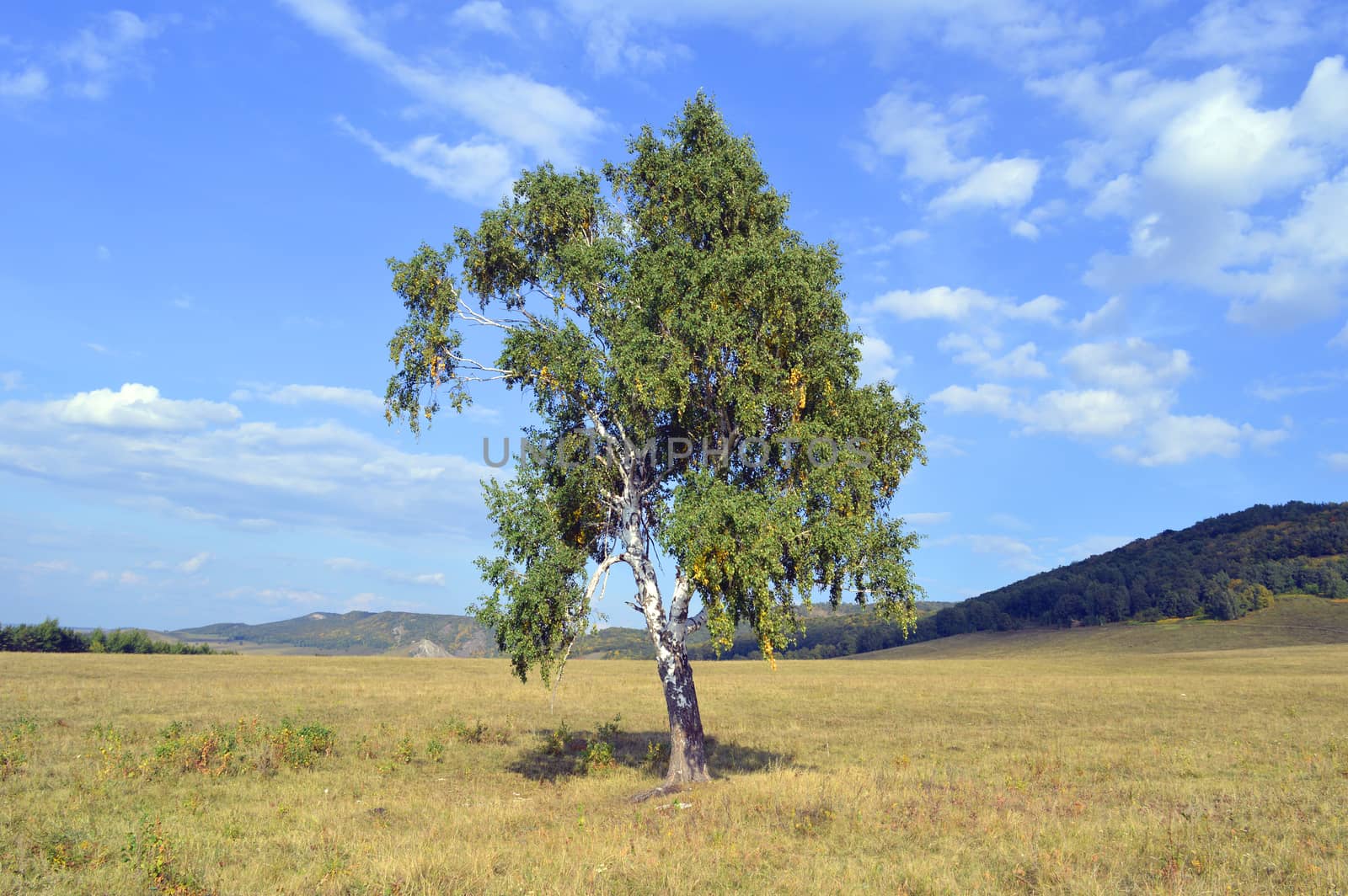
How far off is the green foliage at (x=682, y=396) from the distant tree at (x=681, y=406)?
0.06m

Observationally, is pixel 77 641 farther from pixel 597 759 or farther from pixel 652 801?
pixel 652 801

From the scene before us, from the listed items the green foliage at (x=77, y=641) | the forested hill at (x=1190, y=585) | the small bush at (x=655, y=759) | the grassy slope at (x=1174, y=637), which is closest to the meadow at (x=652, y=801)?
the small bush at (x=655, y=759)

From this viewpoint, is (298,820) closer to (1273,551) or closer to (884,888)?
(884,888)

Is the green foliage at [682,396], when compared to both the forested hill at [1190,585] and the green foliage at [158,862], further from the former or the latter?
the forested hill at [1190,585]

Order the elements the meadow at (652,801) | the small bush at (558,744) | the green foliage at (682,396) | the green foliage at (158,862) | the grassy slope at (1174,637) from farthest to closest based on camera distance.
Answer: the grassy slope at (1174,637)
the small bush at (558,744)
the green foliage at (682,396)
the meadow at (652,801)
the green foliage at (158,862)

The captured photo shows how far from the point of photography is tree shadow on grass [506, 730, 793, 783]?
2586cm

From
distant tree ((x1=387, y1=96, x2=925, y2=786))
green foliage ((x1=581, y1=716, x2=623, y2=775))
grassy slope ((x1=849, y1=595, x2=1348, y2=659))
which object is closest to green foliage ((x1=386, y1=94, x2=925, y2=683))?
distant tree ((x1=387, y1=96, x2=925, y2=786))

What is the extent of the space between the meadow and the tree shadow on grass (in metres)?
0.19

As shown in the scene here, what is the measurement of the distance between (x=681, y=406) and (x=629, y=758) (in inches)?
572

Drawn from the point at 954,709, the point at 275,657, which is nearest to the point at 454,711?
the point at 954,709

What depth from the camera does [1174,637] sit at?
12938cm

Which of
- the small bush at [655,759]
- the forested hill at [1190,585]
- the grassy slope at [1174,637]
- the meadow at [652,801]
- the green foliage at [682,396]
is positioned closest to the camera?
the meadow at [652,801]

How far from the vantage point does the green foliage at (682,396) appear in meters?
20.8

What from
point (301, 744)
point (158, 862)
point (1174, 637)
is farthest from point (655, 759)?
point (1174, 637)
